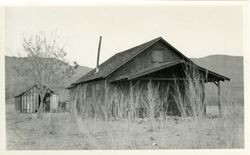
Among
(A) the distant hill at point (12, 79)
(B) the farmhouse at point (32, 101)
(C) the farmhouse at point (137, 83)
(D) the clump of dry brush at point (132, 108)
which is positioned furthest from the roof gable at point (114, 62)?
(A) the distant hill at point (12, 79)

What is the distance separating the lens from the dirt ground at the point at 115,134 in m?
5.09

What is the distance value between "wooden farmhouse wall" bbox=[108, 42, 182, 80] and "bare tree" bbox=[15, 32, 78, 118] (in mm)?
764

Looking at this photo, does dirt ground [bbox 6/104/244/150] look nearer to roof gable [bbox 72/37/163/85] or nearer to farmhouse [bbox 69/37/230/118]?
farmhouse [bbox 69/37/230/118]

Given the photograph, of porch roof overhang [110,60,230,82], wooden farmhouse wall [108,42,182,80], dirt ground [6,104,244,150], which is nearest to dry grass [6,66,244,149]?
dirt ground [6,104,244,150]

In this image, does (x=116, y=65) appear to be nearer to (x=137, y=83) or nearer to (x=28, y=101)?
(x=137, y=83)

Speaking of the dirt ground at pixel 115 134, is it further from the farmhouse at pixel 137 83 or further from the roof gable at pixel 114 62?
the roof gable at pixel 114 62

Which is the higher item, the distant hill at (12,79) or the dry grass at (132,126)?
the distant hill at (12,79)

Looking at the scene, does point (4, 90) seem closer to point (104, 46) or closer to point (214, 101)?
point (104, 46)

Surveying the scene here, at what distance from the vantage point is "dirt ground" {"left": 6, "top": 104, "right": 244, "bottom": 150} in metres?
5.09

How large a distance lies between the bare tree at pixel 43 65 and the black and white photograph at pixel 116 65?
1cm

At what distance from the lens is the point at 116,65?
18.0ft

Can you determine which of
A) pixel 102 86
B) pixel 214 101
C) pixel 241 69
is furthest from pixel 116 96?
pixel 241 69

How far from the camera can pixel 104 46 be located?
5.23 m

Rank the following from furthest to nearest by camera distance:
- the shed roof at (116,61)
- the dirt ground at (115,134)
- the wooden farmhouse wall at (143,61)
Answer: the wooden farmhouse wall at (143,61)
the shed roof at (116,61)
the dirt ground at (115,134)
